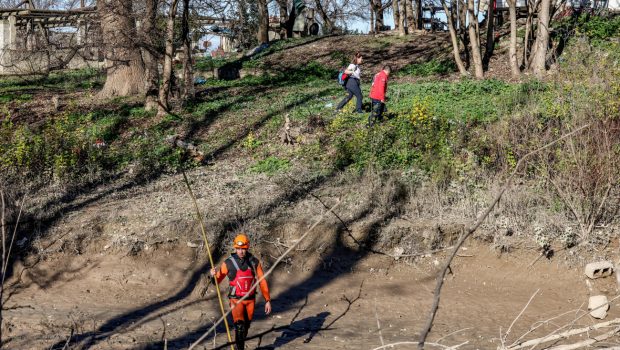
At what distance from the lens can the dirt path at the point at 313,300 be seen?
35.4 ft

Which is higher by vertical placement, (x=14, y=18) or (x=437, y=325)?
(x=14, y=18)

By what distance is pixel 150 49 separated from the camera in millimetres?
21141

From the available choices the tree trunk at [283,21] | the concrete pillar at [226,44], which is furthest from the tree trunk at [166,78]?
the concrete pillar at [226,44]

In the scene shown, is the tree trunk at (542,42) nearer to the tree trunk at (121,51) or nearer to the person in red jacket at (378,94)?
the person in red jacket at (378,94)

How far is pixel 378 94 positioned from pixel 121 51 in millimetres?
8782

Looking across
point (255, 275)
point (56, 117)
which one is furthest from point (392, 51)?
point (255, 275)

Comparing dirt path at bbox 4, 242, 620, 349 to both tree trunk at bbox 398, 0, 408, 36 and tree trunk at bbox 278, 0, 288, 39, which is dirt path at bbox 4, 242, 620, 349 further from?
tree trunk at bbox 278, 0, 288, 39

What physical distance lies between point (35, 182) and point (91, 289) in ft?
13.3

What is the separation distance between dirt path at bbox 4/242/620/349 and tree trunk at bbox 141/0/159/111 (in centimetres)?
838

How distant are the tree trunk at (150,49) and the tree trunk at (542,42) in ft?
34.4

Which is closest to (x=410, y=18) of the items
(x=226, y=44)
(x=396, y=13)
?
(x=396, y=13)

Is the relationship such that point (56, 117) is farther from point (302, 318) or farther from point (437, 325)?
point (437, 325)

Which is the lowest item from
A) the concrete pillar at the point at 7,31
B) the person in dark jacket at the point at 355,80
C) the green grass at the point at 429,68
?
the green grass at the point at 429,68

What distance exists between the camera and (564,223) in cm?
1354
